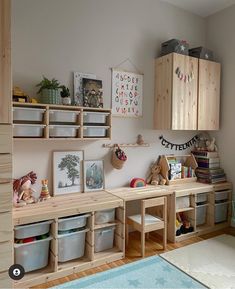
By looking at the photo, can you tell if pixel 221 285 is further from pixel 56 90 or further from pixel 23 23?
pixel 23 23

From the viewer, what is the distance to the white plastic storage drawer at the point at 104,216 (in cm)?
236

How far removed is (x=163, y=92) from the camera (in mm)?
2992

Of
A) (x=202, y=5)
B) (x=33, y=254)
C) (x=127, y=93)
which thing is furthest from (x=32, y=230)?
(x=202, y=5)

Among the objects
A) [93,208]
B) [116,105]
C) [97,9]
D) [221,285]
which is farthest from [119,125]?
[221,285]

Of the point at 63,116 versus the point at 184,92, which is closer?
the point at 63,116

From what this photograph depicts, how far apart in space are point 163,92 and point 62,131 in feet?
4.46

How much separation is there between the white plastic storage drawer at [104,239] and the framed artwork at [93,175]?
47 centimetres

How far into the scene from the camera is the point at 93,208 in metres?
2.24

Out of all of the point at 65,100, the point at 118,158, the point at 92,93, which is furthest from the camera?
the point at 118,158

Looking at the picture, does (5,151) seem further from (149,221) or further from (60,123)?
(149,221)

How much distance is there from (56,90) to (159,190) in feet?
5.07

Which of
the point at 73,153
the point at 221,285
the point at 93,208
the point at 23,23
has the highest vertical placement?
the point at 23,23

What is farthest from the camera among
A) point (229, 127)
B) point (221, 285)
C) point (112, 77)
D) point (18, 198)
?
point (229, 127)

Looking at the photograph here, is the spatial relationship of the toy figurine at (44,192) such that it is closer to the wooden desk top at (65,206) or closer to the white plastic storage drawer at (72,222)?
the wooden desk top at (65,206)
